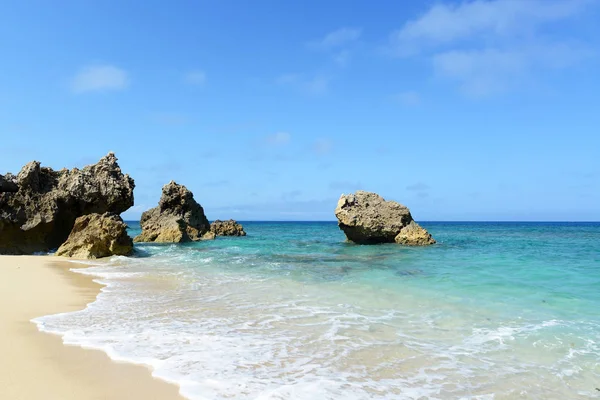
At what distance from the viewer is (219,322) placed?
670 centimetres

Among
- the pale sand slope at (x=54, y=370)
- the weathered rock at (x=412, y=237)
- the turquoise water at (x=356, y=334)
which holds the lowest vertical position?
the turquoise water at (x=356, y=334)

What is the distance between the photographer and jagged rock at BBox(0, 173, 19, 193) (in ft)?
62.4

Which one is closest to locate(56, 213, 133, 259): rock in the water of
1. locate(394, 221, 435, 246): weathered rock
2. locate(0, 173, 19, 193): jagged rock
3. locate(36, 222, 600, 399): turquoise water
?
locate(0, 173, 19, 193): jagged rock

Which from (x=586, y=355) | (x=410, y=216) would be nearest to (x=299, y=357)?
(x=586, y=355)

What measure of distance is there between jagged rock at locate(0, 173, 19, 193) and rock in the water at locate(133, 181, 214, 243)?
1299 cm

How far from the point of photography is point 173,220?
32.8 meters

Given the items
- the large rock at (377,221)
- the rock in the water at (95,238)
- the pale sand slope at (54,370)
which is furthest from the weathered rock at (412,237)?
the pale sand slope at (54,370)

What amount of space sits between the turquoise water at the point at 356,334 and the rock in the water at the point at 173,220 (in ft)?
67.7

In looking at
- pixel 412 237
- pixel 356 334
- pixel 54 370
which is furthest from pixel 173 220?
pixel 54 370

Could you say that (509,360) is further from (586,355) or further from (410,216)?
(410,216)

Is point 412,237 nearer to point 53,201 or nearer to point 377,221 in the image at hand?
point 377,221

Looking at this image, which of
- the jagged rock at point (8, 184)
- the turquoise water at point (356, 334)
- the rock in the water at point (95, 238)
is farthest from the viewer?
the jagged rock at point (8, 184)

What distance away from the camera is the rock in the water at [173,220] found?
3194 centimetres

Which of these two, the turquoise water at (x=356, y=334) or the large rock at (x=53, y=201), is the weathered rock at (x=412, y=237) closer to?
the turquoise water at (x=356, y=334)
